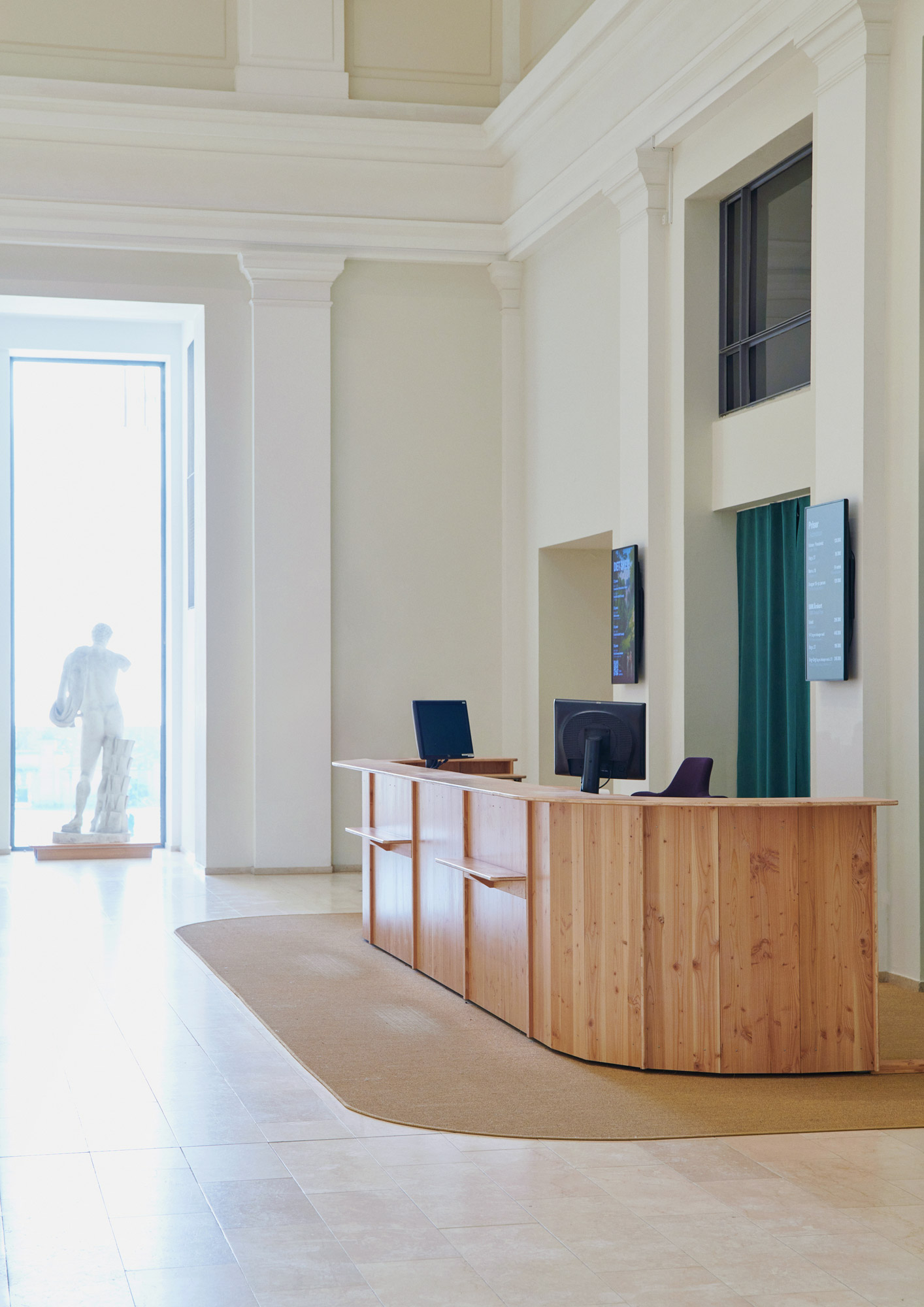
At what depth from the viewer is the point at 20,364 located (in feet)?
39.0

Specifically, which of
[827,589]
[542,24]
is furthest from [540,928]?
[542,24]

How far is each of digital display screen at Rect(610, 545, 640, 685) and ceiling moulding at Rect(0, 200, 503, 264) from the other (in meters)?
3.22

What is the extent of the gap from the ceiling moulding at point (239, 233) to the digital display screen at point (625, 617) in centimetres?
322

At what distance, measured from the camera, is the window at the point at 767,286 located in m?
7.73

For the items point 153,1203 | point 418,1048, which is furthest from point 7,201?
point 153,1203

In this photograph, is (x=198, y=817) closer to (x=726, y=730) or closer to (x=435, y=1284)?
(x=726, y=730)

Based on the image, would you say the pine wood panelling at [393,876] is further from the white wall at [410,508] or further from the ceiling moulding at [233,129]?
the ceiling moulding at [233,129]

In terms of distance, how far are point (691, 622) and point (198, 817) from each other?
460cm

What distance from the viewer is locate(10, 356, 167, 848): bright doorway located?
39.1 feet

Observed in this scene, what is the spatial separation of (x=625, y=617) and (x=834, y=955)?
407 centimetres

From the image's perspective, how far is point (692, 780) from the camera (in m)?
7.13

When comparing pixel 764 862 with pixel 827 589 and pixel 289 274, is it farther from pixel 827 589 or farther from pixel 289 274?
pixel 289 274

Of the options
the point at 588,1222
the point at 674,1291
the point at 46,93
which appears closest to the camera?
the point at 674,1291

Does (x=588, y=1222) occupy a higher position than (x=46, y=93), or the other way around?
(x=46, y=93)
